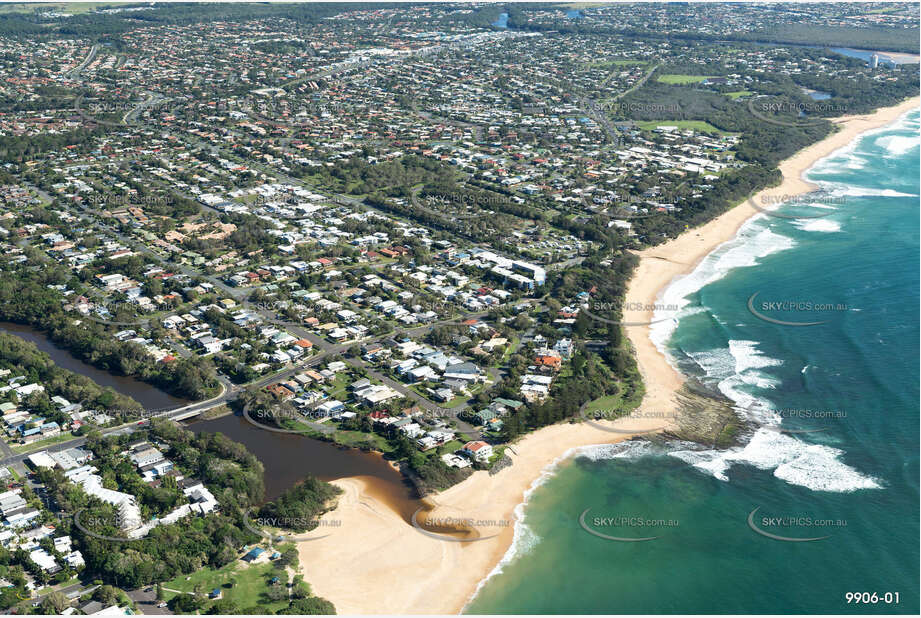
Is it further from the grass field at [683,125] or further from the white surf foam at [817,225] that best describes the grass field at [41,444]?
the grass field at [683,125]

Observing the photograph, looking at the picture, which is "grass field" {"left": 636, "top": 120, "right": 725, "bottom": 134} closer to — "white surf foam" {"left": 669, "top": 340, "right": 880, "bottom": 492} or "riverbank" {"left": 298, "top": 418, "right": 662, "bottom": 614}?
"white surf foam" {"left": 669, "top": 340, "right": 880, "bottom": 492}

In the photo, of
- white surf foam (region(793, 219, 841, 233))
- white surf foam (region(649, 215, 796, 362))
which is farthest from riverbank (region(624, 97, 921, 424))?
white surf foam (region(793, 219, 841, 233))

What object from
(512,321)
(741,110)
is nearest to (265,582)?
(512,321)

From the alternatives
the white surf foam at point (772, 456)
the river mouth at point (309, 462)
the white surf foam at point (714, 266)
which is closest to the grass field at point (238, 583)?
the river mouth at point (309, 462)

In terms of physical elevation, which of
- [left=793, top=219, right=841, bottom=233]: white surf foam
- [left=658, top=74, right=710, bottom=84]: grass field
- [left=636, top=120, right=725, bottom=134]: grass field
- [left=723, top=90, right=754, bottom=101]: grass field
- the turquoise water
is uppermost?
[left=658, top=74, right=710, bottom=84]: grass field

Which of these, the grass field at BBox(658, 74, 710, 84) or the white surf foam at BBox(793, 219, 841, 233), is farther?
the grass field at BBox(658, 74, 710, 84)

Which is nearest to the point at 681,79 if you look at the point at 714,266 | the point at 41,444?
the point at 714,266

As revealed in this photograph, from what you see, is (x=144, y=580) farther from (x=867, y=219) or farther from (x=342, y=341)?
(x=867, y=219)
